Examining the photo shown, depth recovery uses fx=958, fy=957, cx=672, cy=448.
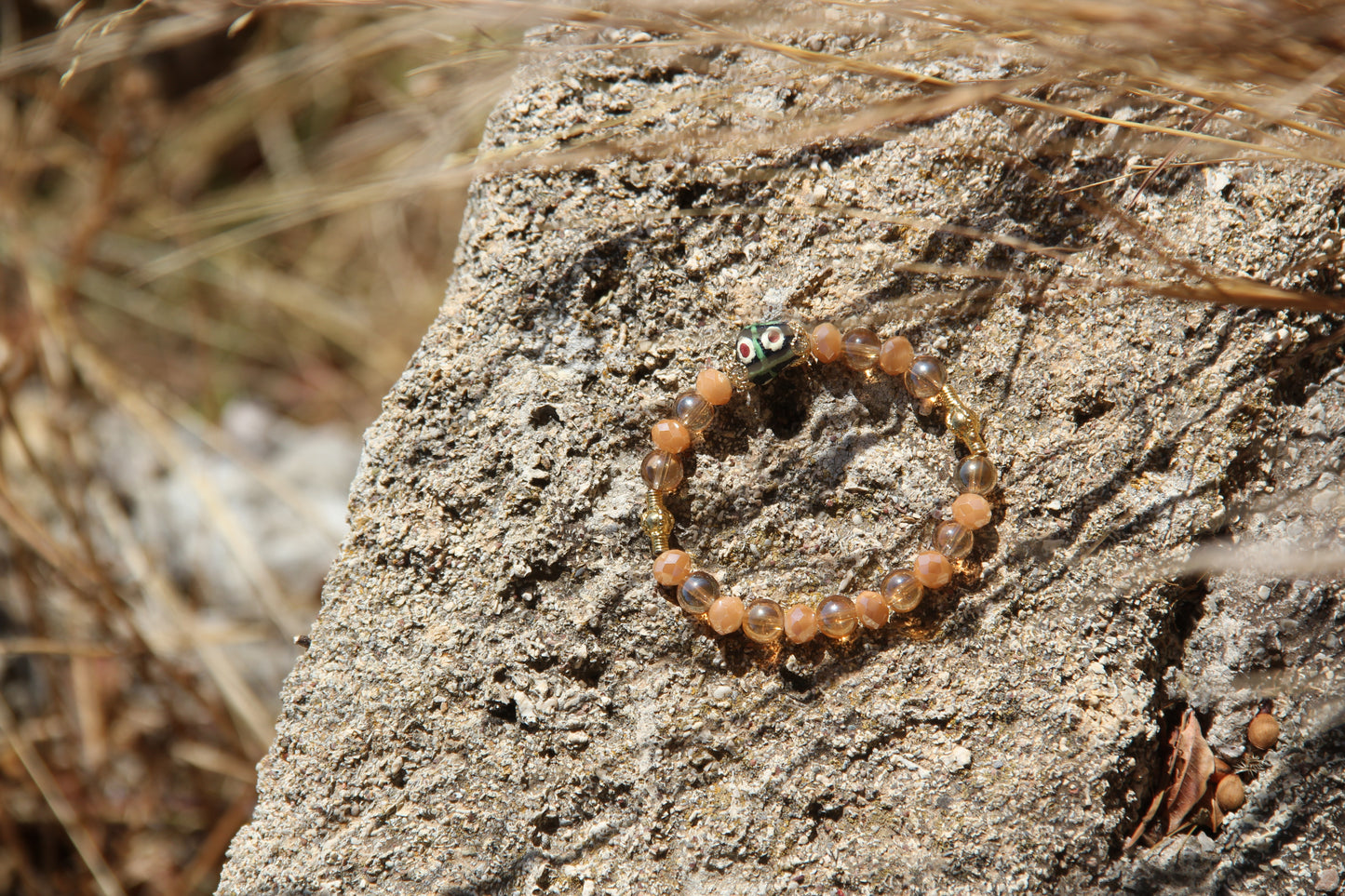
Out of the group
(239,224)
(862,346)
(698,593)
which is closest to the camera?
(698,593)

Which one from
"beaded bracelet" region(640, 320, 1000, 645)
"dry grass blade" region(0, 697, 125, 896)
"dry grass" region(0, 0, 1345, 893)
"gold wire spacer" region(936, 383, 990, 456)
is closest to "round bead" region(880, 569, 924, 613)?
"beaded bracelet" region(640, 320, 1000, 645)

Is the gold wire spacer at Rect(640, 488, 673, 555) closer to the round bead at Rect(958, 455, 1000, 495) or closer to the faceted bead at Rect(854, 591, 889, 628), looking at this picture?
the faceted bead at Rect(854, 591, 889, 628)

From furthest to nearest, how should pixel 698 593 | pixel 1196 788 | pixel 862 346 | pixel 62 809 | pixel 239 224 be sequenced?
pixel 239 224 → pixel 62 809 → pixel 862 346 → pixel 698 593 → pixel 1196 788

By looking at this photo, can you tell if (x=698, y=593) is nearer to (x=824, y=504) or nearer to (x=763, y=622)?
(x=763, y=622)

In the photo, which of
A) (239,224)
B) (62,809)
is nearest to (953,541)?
(62,809)

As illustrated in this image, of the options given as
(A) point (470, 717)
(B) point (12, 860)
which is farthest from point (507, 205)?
(B) point (12, 860)

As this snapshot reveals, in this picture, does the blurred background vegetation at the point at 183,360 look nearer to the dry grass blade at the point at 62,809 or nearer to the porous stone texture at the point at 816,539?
the dry grass blade at the point at 62,809

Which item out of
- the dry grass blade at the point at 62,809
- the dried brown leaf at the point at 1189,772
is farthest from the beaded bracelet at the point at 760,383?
the dry grass blade at the point at 62,809
